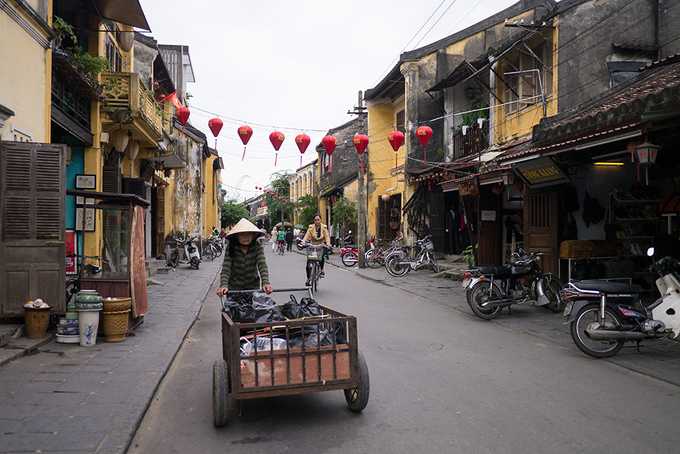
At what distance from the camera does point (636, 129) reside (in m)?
8.61

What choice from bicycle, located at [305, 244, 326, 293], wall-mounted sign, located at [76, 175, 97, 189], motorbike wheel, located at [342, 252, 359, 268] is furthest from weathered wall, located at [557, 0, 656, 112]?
motorbike wheel, located at [342, 252, 359, 268]

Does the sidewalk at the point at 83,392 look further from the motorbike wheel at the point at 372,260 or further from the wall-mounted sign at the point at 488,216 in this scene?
the motorbike wheel at the point at 372,260

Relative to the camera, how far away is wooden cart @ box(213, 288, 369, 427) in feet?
15.7

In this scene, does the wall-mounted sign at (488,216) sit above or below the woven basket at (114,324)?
above

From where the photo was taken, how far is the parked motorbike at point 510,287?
10953 millimetres

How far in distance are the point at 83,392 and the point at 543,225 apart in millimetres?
10184

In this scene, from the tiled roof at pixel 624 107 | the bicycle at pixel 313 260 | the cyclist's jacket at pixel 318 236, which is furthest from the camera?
the cyclist's jacket at pixel 318 236

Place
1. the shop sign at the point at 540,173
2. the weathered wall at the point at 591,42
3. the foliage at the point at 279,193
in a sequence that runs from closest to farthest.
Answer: the shop sign at the point at 540,173, the weathered wall at the point at 591,42, the foliage at the point at 279,193

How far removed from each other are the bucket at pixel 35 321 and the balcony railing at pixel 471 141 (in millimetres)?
14523

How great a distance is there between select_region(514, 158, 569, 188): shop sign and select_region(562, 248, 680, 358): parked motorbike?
399 cm

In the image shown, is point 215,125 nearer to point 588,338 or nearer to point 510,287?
point 510,287

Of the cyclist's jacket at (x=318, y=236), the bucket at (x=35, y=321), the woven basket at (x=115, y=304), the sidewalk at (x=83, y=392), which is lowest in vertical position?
the sidewalk at (x=83, y=392)

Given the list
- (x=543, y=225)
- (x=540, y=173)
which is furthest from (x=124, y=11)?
(x=543, y=225)

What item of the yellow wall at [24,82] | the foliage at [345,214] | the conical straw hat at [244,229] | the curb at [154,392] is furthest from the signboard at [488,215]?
the foliage at [345,214]
